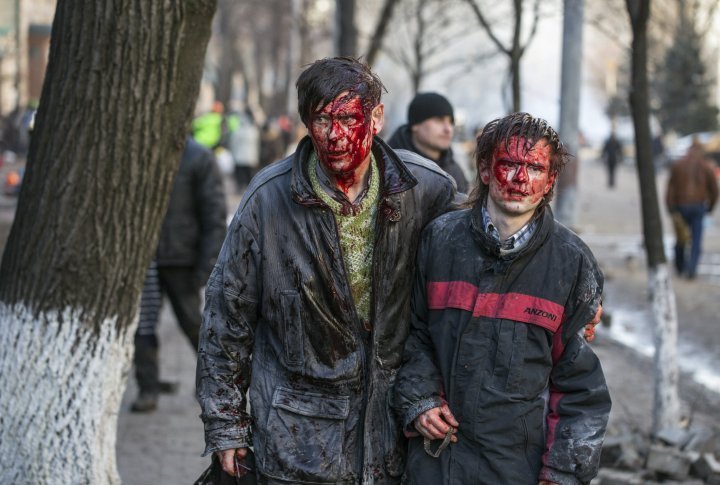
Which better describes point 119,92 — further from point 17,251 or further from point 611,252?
point 611,252

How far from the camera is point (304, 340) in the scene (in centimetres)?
333

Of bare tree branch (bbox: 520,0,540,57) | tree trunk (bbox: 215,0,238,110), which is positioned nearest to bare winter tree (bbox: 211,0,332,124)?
tree trunk (bbox: 215,0,238,110)

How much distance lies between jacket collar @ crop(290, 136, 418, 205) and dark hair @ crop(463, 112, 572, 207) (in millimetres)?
205

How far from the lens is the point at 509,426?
3160 millimetres

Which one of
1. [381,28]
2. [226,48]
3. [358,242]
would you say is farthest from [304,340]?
[226,48]

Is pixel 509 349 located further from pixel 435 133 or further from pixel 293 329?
pixel 435 133

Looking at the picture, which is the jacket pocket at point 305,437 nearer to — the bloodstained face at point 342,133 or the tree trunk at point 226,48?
the bloodstained face at point 342,133

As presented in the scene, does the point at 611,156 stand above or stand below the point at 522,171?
above

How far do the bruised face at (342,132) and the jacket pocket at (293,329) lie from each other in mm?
401

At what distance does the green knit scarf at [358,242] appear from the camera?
337cm

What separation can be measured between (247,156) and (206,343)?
2092 centimetres

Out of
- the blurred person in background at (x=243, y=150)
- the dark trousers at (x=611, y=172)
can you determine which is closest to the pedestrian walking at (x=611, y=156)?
the dark trousers at (x=611, y=172)

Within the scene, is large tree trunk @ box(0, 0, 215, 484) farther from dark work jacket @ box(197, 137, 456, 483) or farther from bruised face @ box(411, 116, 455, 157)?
bruised face @ box(411, 116, 455, 157)

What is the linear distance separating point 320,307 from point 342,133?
1.70ft
